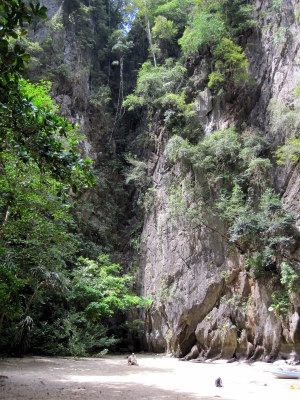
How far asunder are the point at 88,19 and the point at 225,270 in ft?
63.9

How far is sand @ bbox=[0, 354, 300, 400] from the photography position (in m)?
6.22

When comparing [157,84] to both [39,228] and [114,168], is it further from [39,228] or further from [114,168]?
[39,228]

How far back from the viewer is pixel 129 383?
7781mm

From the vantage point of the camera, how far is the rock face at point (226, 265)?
12.4 meters

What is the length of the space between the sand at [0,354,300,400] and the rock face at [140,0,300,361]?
73.6 inches

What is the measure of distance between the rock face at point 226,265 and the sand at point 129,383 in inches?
73.6

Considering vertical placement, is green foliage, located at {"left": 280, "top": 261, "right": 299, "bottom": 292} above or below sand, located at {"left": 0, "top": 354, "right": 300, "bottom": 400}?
above

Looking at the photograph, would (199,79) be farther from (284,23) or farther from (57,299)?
(57,299)

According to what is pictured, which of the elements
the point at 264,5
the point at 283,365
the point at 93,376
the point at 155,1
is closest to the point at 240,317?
the point at 283,365

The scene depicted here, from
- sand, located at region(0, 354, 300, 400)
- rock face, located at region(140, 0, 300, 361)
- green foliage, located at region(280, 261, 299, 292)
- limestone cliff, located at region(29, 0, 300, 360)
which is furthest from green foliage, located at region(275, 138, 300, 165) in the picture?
sand, located at region(0, 354, 300, 400)

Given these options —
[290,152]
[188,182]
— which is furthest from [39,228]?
[290,152]

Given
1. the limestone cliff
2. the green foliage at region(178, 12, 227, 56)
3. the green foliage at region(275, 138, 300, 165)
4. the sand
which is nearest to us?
the sand

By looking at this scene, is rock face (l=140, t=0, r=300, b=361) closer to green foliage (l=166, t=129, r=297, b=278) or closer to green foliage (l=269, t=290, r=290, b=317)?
green foliage (l=269, t=290, r=290, b=317)

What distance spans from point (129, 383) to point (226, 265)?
7.44m
